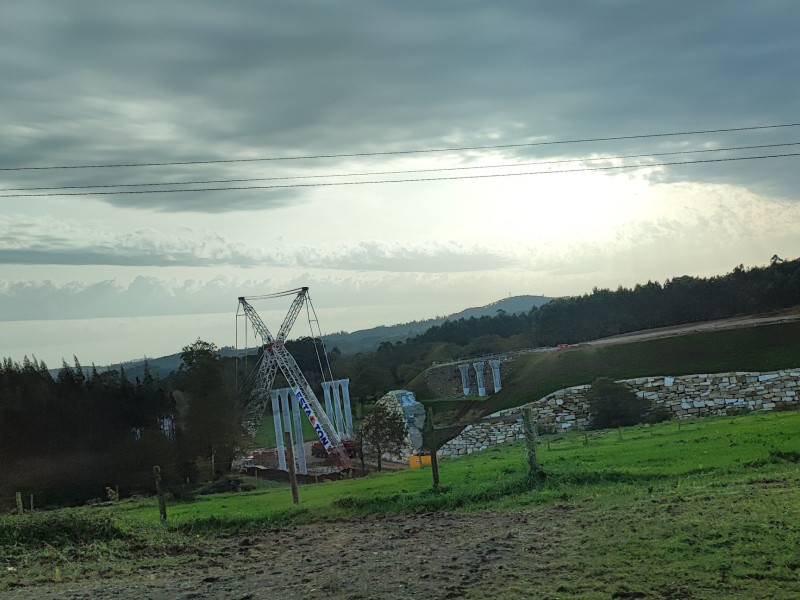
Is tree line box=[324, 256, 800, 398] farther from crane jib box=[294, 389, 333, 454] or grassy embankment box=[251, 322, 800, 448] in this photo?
crane jib box=[294, 389, 333, 454]

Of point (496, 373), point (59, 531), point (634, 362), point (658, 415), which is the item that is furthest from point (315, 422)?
point (59, 531)

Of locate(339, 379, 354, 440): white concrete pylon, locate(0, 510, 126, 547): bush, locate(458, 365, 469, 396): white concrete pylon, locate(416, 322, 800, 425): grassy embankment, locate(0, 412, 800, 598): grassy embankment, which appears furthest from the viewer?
locate(458, 365, 469, 396): white concrete pylon

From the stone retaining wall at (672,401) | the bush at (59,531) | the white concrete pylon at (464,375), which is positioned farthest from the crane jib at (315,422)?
the bush at (59,531)

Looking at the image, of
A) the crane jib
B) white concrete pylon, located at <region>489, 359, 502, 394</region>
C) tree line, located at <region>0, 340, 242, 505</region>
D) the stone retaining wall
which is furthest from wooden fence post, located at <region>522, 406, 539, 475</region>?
white concrete pylon, located at <region>489, 359, 502, 394</region>

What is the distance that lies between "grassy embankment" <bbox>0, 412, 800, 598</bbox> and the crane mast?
1276 inches

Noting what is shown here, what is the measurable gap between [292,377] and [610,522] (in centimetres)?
4971

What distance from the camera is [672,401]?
63094mm

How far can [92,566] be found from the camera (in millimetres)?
15242

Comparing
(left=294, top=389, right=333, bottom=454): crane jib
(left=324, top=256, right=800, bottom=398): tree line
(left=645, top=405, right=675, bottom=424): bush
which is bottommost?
(left=645, top=405, right=675, bottom=424): bush

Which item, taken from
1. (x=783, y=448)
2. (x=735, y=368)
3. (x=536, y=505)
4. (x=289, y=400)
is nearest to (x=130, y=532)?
(x=536, y=505)

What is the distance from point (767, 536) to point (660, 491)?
5.23 m

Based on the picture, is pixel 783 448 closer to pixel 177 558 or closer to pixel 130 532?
pixel 177 558

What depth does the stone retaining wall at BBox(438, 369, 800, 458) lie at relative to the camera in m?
58.5

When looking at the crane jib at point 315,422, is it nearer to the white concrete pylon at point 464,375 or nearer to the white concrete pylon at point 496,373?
the white concrete pylon at point 496,373
